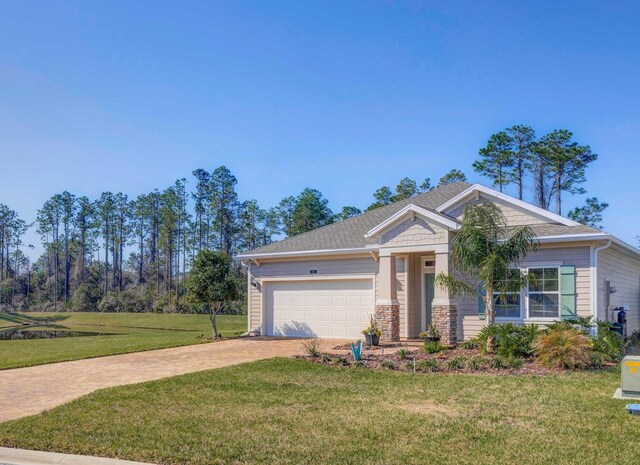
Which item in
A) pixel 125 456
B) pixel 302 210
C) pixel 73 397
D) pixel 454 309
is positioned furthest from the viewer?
pixel 302 210

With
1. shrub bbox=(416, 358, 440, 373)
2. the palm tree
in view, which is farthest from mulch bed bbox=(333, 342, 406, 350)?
shrub bbox=(416, 358, 440, 373)

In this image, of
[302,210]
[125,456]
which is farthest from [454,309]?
[302,210]

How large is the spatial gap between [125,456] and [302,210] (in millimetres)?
43216

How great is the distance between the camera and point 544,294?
1549cm

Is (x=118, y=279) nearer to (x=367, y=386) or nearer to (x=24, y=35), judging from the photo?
(x=24, y=35)

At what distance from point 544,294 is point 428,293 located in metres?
3.81

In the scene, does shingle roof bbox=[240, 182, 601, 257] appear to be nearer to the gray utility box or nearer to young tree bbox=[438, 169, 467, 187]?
the gray utility box

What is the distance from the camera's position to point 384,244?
1716 cm

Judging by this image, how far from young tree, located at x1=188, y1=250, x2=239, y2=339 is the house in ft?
3.40

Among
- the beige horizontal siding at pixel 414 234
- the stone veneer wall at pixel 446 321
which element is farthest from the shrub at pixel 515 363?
the beige horizontal siding at pixel 414 234

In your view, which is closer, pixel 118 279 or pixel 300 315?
pixel 300 315

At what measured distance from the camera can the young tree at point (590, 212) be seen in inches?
1533

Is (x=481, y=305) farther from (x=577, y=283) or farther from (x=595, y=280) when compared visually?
(x=595, y=280)

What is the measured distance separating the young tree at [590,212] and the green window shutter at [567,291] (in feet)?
86.8
